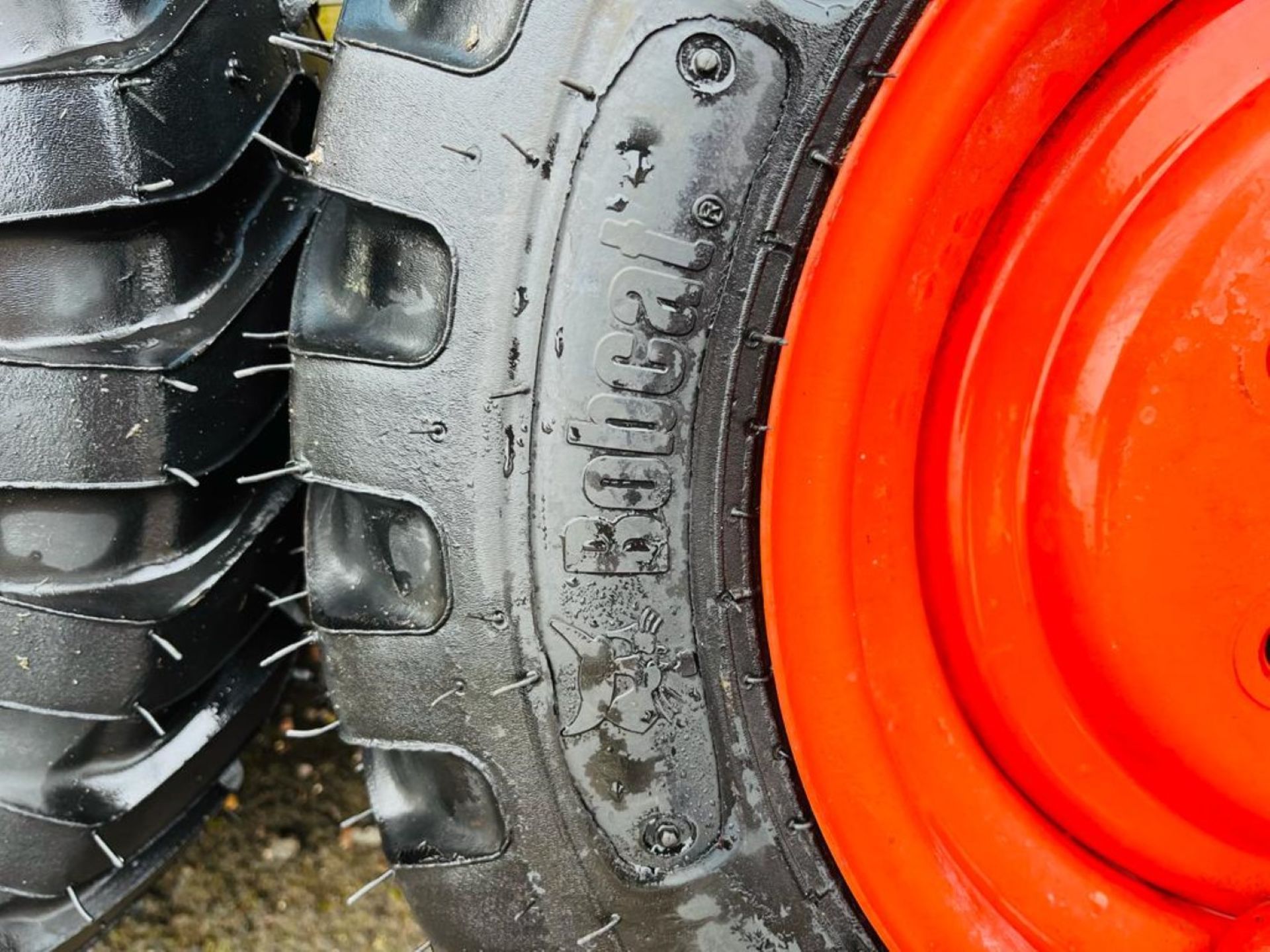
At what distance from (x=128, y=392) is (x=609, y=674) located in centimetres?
47

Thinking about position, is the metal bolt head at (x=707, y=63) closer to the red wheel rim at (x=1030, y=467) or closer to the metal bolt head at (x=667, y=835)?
the red wheel rim at (x=1030, y=467)

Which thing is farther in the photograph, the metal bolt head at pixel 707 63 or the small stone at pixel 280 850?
the small stone at pixel 280 850

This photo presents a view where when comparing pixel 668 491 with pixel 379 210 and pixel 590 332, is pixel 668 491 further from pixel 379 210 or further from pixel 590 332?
pixel 379 210

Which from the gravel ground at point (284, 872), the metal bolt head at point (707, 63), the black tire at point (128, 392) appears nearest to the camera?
the metal bolt head at point (707, 63)

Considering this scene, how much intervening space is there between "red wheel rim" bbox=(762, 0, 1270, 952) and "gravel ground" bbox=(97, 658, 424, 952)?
2.77ft

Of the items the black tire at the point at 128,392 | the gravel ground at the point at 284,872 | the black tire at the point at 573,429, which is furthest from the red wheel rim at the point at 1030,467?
the gravel ground at the point at 284,872

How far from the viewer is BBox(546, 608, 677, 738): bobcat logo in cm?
70

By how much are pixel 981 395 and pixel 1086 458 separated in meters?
0.09

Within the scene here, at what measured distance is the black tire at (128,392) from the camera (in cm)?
77

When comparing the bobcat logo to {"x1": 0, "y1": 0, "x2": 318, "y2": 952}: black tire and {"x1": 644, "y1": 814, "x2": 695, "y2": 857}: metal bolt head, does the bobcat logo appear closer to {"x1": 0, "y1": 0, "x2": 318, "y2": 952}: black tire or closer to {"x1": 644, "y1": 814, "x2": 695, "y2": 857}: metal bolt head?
{"x1": 644, "y1": 814, "x2": 695, "y2": 857}: metal bolt head

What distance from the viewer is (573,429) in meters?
0.67

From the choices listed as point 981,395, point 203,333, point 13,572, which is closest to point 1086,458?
point 981,395

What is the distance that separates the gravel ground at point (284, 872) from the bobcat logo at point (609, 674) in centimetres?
79

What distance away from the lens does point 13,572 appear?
83 centimetres
